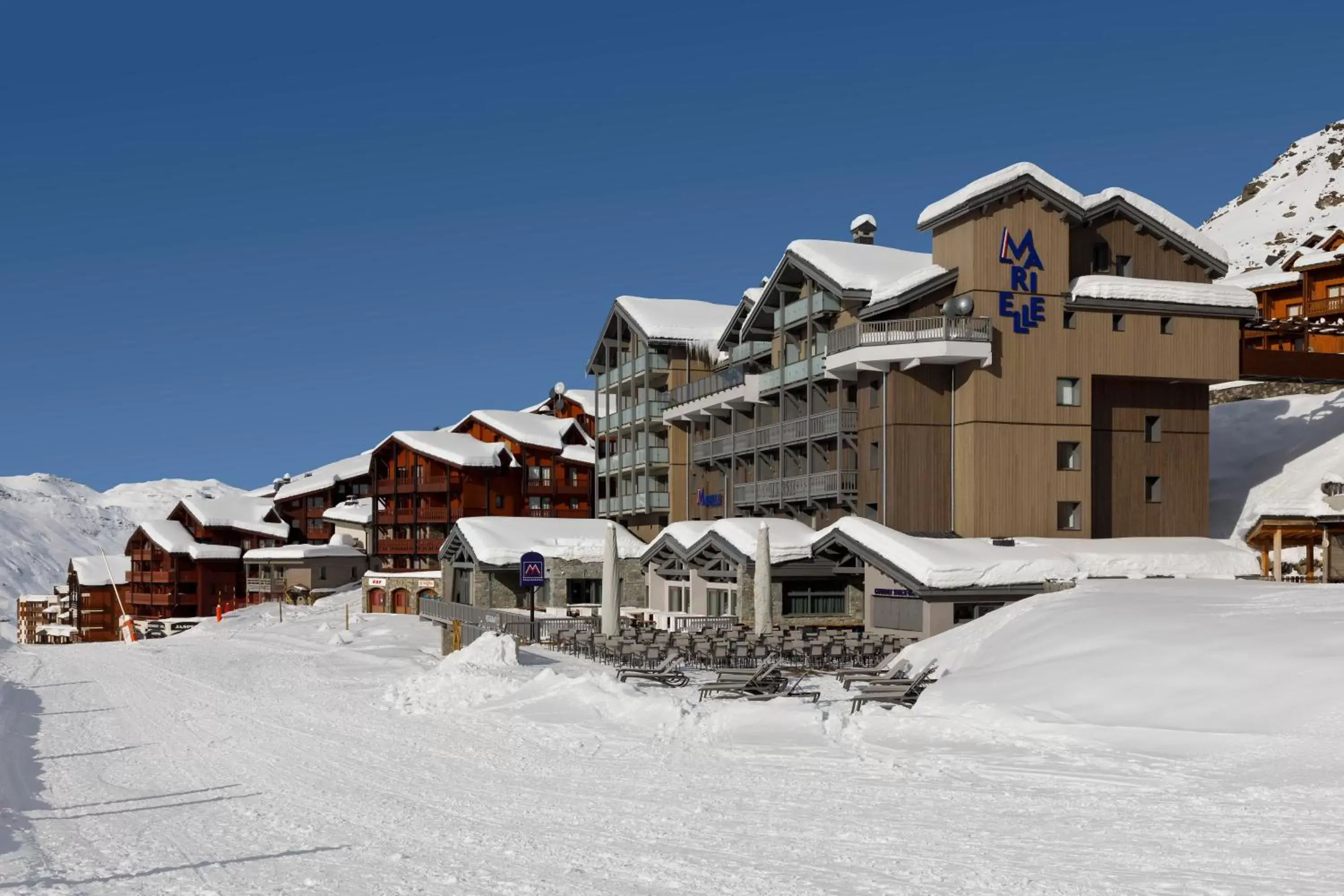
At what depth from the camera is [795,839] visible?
1334cm

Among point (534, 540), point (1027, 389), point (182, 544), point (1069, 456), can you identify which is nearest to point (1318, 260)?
point (1069, 456)

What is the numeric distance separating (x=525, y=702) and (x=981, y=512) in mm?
20002

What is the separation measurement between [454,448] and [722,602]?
32.1m

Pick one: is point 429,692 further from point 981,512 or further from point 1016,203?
point 1016,203

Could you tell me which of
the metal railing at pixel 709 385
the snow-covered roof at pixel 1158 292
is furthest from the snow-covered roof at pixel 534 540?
the snow-covered roof at pixel 1158 292

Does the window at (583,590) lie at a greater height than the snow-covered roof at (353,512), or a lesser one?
lesser

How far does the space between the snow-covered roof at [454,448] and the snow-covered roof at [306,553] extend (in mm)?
Result: 8304

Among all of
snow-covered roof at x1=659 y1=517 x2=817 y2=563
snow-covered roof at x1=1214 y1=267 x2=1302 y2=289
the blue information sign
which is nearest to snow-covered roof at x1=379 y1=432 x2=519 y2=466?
snow-covered roof at x1=659 y1=517 x2=817 y2=563

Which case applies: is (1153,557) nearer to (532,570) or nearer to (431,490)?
(532,570)

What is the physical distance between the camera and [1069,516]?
132 feet

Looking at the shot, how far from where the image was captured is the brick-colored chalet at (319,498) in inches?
3445

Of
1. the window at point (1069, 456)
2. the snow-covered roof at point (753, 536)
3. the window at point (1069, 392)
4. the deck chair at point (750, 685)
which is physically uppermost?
the window at point (1069, 392)

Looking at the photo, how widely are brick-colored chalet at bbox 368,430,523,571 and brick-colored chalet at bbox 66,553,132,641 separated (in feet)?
105

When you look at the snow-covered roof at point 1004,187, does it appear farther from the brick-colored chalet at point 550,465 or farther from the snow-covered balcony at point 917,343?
the brick-colored chalet at point 550,465
